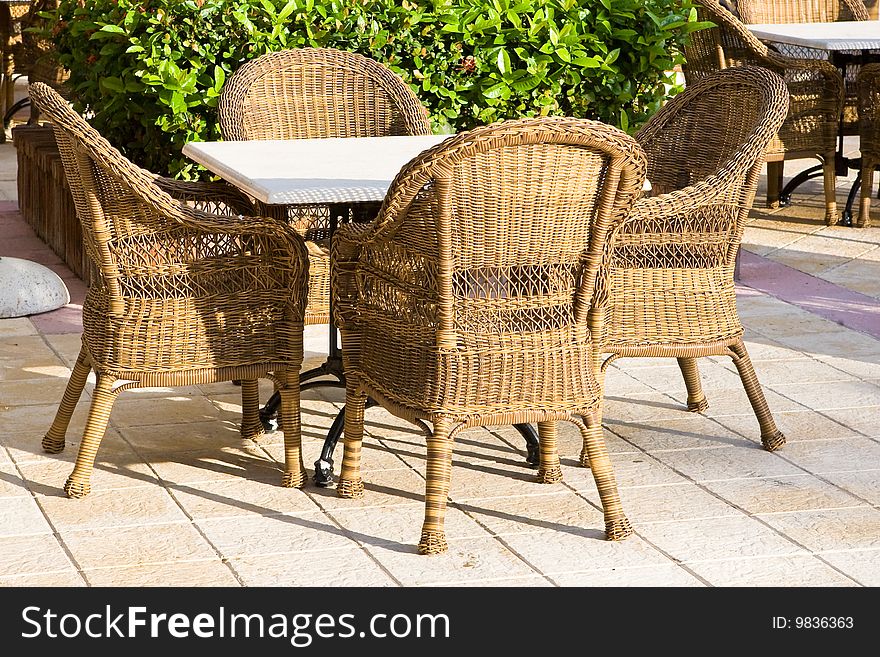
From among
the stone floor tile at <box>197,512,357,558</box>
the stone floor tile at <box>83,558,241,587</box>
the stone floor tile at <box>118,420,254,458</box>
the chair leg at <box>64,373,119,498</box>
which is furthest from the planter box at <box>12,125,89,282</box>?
the stone floor tile at <box>83,558,241,587</box>

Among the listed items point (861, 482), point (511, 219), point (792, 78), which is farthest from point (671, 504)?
point (792, 78)

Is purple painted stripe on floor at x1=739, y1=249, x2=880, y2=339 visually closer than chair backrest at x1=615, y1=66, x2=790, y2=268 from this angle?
No

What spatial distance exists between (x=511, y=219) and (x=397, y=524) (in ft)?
2.86

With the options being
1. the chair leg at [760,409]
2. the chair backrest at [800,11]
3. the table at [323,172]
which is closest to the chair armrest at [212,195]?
the table at [323,172]

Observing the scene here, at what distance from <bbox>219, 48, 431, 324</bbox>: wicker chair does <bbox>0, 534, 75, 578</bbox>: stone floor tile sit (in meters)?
1.59

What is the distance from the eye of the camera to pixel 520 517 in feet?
11.5

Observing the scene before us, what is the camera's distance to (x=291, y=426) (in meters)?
3.67

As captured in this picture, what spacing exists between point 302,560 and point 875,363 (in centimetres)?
258

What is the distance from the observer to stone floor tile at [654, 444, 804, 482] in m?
3.80

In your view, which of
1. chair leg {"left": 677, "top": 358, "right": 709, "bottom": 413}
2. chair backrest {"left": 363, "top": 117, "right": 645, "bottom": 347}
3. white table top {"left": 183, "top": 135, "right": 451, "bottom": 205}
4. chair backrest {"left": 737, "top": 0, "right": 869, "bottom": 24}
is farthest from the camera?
chair backrest {"left": 737, "top": 0, "right": 869, "bottom": 24}

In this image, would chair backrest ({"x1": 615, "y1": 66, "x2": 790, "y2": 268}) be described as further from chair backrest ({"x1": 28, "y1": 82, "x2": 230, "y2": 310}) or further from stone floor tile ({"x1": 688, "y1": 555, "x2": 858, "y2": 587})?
chair backrest ({"x1": 28, "y1": 82, "x2": 230, "y2": 310})

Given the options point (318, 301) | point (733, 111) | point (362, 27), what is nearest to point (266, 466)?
point (318, 301)

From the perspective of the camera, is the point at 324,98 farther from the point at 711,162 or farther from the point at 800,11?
the point at 800,11
